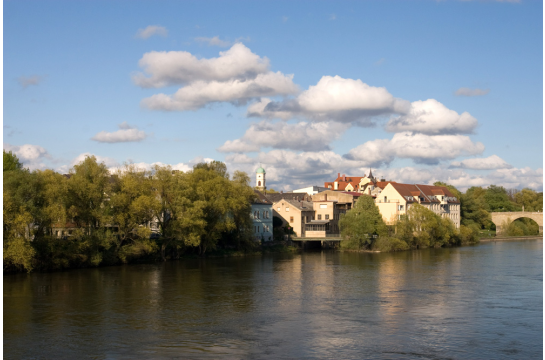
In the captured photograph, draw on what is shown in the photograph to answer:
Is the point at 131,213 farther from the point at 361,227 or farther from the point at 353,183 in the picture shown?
the point at 353,183

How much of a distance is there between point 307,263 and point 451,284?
1930 centimetres

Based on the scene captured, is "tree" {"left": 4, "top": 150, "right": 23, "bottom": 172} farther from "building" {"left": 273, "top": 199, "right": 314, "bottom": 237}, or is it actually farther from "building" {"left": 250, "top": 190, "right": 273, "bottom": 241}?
"building" {"left": 273, "top": 199, "right": 314, "bottom": 237}

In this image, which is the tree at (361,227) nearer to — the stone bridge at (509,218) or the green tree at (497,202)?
the stone bridge at (509,218)

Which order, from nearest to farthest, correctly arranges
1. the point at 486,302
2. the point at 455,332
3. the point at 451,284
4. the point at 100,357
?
the point at 100,357, the point at 455,332, the point at 486,302, the point at 451,284

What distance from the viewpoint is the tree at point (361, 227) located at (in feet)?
231

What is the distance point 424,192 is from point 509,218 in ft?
61.9

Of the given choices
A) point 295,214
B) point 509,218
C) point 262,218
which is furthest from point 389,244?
point 509,218

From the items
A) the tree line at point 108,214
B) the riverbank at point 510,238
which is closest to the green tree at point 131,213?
the tree line at point 108,214

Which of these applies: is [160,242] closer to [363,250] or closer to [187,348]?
[363,250]

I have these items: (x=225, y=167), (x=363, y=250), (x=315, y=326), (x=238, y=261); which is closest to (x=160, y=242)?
(x=238, y=261)

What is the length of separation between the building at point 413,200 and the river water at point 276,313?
3903 cm

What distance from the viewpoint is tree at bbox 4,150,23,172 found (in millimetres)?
55800

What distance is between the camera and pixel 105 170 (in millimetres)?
49781

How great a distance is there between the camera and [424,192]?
9688 cm
